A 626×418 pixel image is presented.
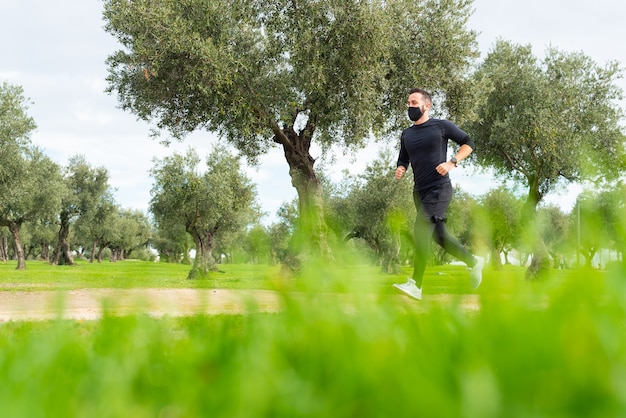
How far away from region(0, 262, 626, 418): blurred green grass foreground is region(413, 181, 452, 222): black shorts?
24.6 ft

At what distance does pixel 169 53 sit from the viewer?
2106cm

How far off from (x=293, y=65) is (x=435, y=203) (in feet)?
46.4

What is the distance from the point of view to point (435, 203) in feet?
28.9

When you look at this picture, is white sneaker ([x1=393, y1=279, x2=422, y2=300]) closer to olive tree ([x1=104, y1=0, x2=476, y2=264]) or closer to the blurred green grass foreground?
the blurred green grass foreground

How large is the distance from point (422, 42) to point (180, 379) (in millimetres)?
23671

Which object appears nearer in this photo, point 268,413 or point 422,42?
point 268,413

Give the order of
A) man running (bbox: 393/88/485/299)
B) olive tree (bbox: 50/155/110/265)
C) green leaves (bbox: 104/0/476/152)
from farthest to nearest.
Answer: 1. olive tree (bbox: 50/155/110/265)
2. green leaves (bbox: 104/0/476/152)
3. man running (bbox: 393/88/485/299)

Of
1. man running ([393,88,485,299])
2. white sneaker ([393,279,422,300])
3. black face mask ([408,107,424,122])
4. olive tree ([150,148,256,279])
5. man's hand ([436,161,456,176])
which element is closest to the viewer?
white sneaker ([393,279,422,300])

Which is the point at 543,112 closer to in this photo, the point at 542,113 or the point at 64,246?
the point at 542,113

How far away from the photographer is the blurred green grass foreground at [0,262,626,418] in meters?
0.66

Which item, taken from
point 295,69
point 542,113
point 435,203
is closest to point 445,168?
point 435,203

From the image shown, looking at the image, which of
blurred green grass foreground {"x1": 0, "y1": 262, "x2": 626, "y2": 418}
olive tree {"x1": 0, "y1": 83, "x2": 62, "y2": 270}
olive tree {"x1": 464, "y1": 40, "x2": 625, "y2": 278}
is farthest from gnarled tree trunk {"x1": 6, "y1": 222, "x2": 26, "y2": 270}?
blurred green grass foreground {"x1": 0, "y1": 262, "x2": 626, "y2": 418}

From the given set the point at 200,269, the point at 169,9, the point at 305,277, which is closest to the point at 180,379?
the point at 305,277

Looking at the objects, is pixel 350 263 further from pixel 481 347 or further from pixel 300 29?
pixel 300 29
